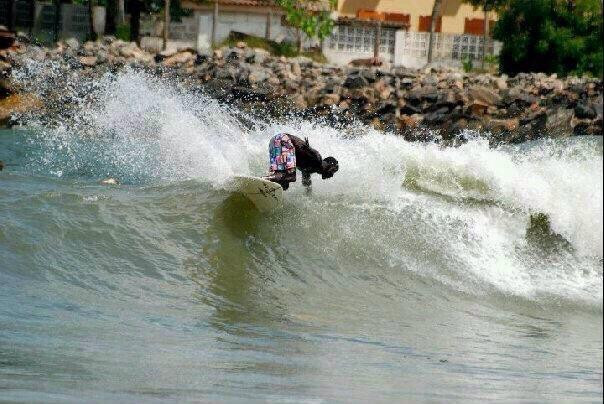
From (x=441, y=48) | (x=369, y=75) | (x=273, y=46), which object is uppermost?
(x=441, y=48)

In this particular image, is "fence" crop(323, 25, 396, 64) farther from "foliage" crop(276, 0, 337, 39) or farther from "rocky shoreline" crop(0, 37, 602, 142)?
"rocky shoreline" crop(0, 37, 602, 142)

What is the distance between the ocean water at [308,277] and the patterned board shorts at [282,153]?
0.83 metres

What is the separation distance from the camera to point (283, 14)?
148 ft

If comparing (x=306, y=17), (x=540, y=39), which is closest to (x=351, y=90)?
(x=306, y=17)

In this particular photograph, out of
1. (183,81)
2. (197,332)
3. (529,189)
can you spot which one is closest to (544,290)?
(197,332)

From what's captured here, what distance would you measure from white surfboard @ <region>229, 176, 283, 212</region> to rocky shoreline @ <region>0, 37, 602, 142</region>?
16150 mm

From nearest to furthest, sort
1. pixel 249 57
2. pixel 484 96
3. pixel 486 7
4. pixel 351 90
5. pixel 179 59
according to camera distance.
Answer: pixel 484 96 → pixel 351 90 → pixel 249 57 → pixel 179 59 → pixel 486 7

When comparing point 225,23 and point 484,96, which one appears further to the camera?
point 225,23

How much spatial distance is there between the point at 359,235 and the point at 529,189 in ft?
5.85

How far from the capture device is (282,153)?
10.7 meters

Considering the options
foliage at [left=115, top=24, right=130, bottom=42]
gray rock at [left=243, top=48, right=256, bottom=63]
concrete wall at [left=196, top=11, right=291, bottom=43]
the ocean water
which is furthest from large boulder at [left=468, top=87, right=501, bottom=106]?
the ocean water

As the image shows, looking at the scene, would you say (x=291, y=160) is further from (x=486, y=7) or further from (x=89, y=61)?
(x=486, y=7)

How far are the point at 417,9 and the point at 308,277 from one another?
1756 inches

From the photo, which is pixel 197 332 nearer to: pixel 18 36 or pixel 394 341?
pixel 394 341
